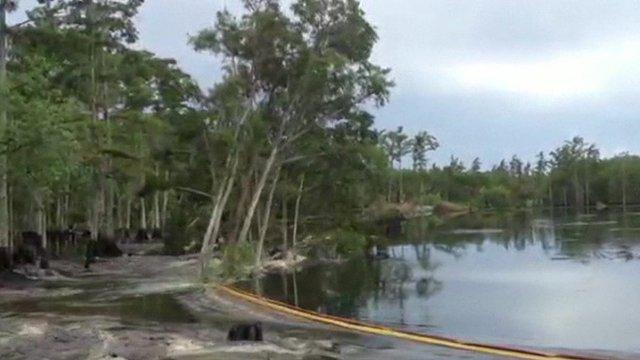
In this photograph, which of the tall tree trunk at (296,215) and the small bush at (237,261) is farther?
the tall tree trunk at (296,215)

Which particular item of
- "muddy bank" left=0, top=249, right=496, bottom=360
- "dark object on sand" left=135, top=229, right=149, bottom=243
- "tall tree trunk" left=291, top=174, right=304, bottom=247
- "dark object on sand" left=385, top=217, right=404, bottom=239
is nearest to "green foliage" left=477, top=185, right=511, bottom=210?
"dark object on sand" left=385, top=217, right=404, bottom=239

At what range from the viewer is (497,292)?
25.7 meters

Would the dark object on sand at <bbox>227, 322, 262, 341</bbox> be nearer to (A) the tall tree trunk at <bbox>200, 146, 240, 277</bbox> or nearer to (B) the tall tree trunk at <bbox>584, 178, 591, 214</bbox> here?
(A) the tall tree trunk at <bbox>200, 146, 240, 277</bbox>

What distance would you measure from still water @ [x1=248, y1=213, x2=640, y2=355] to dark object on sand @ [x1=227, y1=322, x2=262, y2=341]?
17.3ft

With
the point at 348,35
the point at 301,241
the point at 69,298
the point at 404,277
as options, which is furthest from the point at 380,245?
the point at 69,298

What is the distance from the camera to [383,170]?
37.2m

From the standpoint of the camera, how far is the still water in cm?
1811

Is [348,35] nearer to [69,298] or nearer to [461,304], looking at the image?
[461,304]

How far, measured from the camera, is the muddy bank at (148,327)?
1110cm

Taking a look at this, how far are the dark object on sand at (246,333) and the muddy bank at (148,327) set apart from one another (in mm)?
193

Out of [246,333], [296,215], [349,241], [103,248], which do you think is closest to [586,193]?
[349,241]

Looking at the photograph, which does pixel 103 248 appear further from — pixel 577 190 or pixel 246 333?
pixel 577 190

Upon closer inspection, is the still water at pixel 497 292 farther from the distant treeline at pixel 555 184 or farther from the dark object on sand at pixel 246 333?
the distant treeline at pixel 555 184

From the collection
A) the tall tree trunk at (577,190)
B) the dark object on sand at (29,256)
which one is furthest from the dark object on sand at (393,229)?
the tall tree trunk at (577,190)
